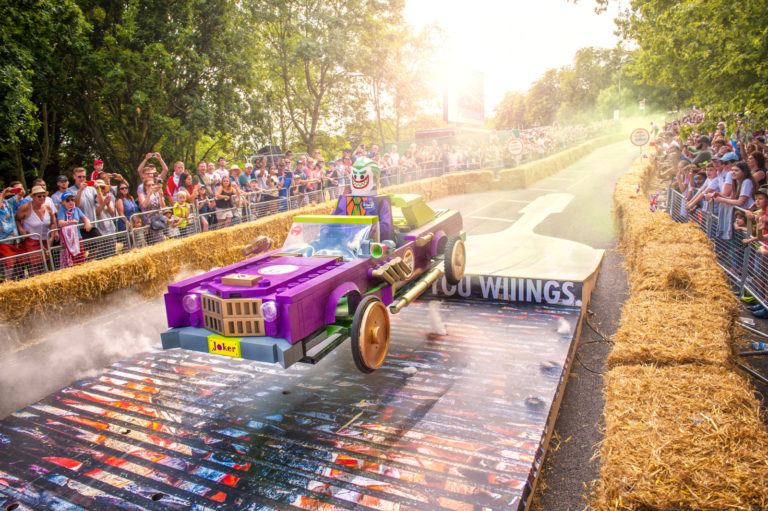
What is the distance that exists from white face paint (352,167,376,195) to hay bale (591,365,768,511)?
4.44 metres

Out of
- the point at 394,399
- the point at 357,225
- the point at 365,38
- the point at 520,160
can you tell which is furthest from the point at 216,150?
the point at 394,399

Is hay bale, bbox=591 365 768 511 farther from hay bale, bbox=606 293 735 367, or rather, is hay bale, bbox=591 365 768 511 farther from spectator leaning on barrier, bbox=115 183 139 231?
spectator leaning on barrier, bbox=115 183 139 231

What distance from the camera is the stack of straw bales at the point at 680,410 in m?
2.84

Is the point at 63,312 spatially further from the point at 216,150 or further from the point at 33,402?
the point at 216,150

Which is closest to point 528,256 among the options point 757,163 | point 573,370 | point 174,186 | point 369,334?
point 757,163

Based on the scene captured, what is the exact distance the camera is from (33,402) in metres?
5.78

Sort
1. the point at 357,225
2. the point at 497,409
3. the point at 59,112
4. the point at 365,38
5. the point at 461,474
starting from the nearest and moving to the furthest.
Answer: the point at 461,474, the point at 497,409, the point at 357,225, the point at 59,112, the point at 365,38

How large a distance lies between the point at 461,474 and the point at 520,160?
88.2 ft

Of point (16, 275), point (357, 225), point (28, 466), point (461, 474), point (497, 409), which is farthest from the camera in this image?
point (16, 275)

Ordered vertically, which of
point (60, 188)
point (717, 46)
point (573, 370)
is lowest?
point (573, 370)

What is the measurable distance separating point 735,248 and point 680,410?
5728 millimetres

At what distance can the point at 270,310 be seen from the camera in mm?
4738

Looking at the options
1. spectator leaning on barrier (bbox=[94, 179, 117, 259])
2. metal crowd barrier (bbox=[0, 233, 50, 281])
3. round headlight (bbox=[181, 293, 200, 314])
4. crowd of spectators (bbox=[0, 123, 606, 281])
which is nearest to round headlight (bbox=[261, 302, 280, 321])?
round headlight (bbox=[181, 293, 200, 314])

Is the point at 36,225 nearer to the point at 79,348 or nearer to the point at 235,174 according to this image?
the point at 79,348
